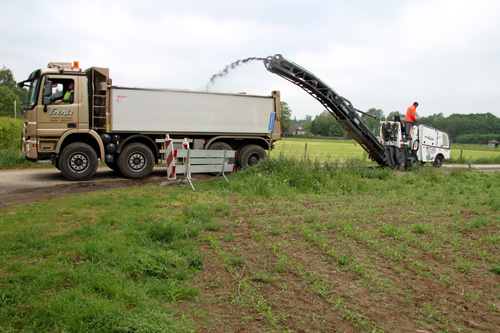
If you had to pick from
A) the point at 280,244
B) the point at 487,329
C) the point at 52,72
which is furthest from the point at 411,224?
the point at 52,72

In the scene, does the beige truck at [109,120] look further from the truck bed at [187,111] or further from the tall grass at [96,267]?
the tall grass at [96,267]

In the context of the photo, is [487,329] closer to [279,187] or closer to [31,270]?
[31,270]

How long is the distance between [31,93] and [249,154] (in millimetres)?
7623

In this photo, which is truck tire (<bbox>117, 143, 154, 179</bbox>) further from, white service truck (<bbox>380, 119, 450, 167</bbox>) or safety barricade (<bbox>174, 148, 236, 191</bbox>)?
white service truck (<bbox>380, 119, 450, 167</bbox>)

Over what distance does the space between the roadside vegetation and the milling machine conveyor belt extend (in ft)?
24.6

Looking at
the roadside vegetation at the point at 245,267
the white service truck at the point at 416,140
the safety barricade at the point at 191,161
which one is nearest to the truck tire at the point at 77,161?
the safety barricade at the point at 191,161

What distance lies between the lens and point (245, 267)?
4.70 m

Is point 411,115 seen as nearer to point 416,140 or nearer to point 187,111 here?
point 416,140

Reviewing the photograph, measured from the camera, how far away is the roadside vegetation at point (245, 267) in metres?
3.51

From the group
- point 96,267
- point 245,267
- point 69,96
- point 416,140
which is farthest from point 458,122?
point 96,267

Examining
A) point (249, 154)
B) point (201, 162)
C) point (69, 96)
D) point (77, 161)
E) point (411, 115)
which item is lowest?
point (77, 161)

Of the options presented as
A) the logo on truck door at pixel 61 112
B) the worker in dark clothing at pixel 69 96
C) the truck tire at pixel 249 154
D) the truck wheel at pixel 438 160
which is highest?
the worker in dark clothing at pixel 69 96

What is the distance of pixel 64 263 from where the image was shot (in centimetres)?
438

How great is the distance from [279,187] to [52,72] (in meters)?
7.90
